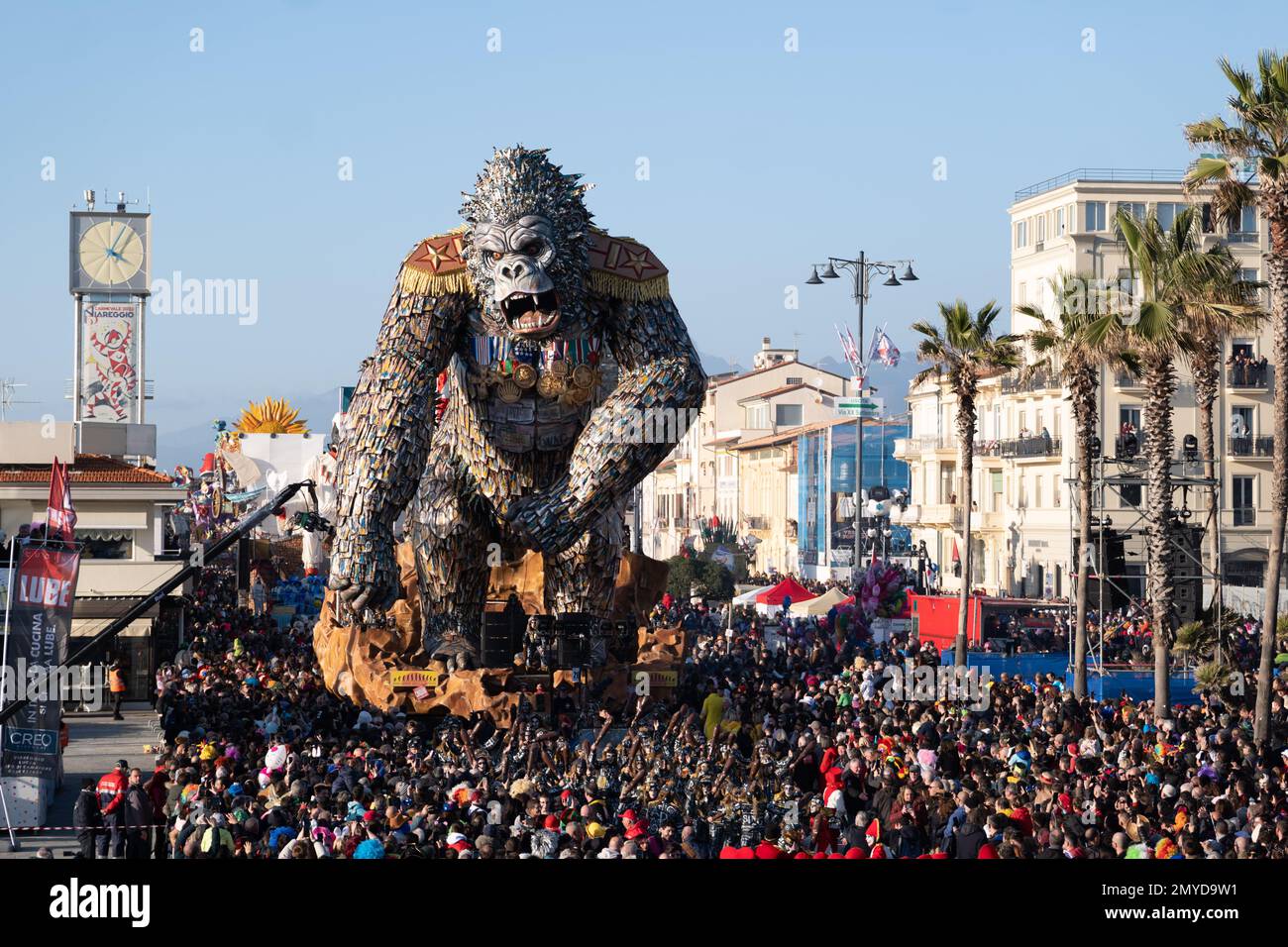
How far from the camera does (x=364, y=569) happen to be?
17.1m

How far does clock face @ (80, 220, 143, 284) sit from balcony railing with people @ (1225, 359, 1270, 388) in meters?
32.9

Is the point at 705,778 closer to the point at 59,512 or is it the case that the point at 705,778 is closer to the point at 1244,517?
the point at 59,512

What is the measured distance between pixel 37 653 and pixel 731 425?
242ft

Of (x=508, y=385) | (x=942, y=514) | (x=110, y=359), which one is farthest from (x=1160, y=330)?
(x=110, y=359)

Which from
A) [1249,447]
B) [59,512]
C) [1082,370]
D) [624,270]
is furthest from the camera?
[1249,447]

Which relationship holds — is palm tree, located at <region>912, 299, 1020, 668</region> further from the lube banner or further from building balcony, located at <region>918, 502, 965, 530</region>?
building balcony, located at <region>918, 502, 965, 530</region>

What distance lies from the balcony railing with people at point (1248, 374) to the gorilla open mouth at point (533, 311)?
1241 inches

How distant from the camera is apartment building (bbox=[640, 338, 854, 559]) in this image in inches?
3238

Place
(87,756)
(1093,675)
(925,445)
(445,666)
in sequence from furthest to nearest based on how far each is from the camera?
1. (925,445)
2. (1093,675)
3. (87,756)
4. (445,666)

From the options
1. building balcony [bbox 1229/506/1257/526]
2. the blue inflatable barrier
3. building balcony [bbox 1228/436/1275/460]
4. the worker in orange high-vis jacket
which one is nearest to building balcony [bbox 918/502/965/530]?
building balcony [bbox 1229/506/1257/526]

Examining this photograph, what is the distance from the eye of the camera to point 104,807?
13.9 meters

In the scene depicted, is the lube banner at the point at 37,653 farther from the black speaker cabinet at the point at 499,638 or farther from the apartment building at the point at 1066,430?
the apartment building at the point at 1066,430
